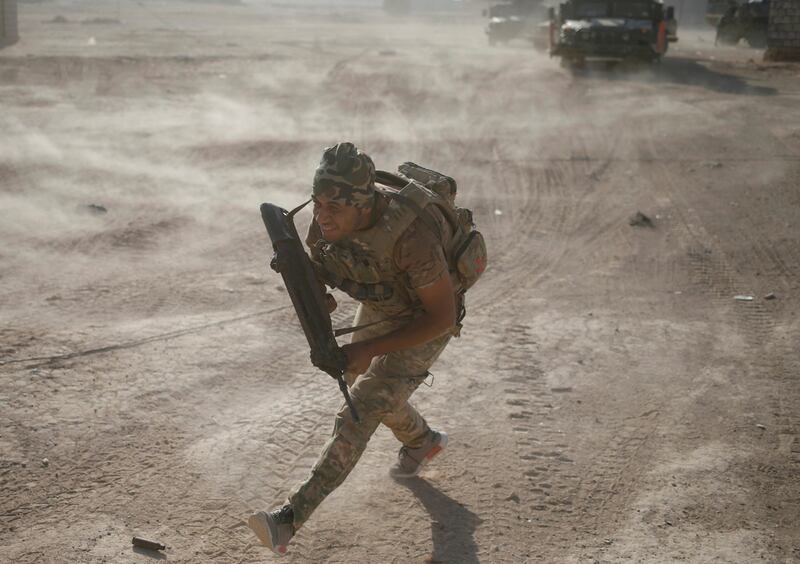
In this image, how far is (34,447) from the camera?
450 cm

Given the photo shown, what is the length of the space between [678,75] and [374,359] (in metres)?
17.2

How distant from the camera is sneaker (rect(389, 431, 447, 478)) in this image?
434 cm

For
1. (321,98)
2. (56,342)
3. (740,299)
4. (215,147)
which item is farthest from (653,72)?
(56,342)

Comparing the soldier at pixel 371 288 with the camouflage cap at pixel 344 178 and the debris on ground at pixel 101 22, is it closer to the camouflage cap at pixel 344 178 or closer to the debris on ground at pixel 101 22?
the camouflage cap at pixel 344 178

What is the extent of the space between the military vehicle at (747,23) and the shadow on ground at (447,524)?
26567 mm

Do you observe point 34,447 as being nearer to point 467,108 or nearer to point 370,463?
point 370,463

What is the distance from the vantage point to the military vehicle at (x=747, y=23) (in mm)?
27125

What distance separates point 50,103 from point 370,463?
1191 centimetres

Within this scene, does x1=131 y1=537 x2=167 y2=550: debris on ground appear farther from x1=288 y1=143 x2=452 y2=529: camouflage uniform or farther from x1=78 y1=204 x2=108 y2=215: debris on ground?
x1=78 y1=204 x2=108 y2=215: debris on ground

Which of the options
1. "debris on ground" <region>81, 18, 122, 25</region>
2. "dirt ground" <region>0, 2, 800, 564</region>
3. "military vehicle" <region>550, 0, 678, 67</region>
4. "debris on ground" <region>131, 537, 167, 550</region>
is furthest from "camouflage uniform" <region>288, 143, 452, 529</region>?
"debris on ground" <region>81, 18, 122, 25</region>

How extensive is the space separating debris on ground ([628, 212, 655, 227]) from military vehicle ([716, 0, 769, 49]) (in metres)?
21.1

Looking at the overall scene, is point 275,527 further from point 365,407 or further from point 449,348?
point 449,348

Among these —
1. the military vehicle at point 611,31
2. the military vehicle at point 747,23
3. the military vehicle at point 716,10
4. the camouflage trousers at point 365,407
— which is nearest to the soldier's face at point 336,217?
the camouflage trousers at point 365,407

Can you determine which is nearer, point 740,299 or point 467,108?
point 740,299
